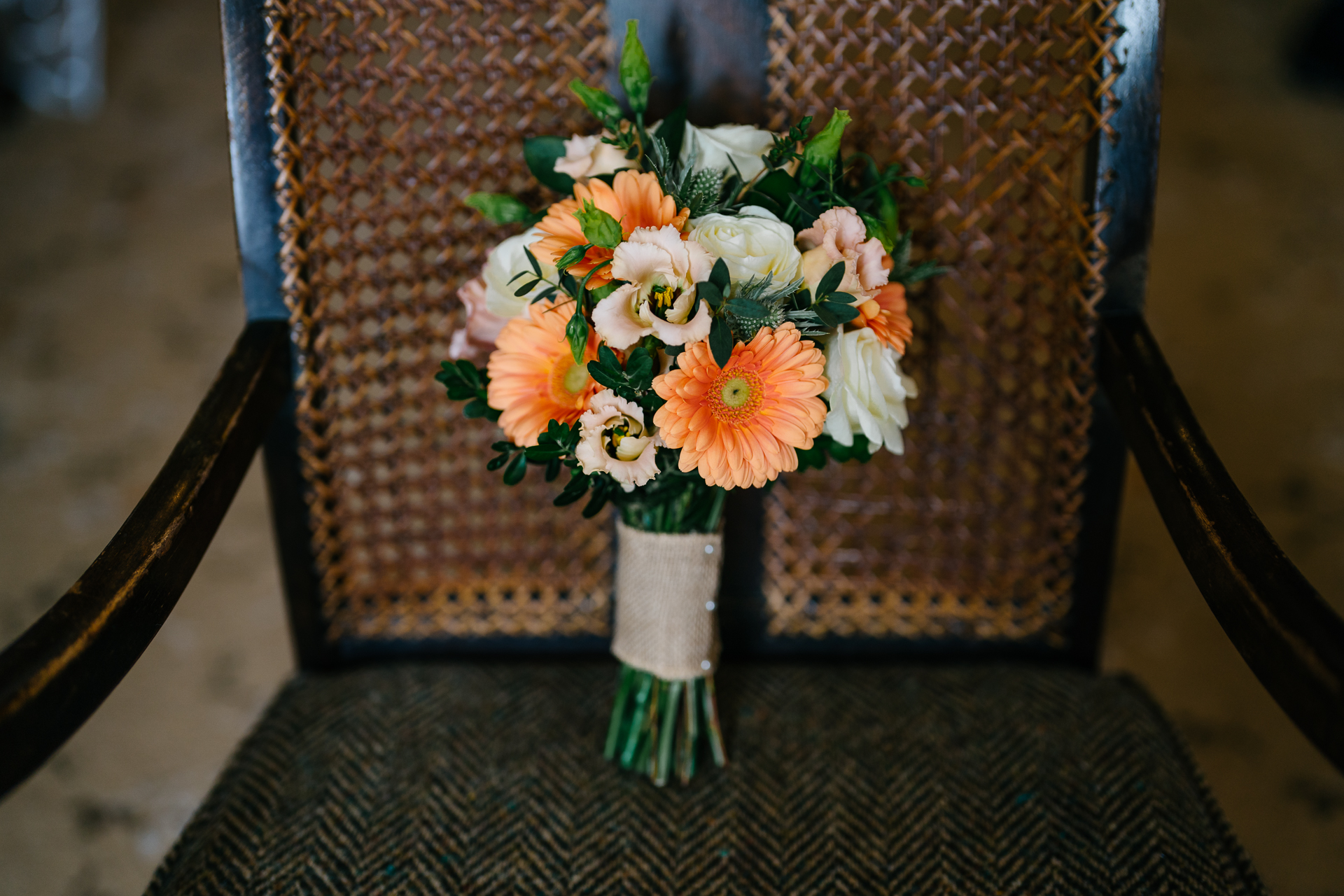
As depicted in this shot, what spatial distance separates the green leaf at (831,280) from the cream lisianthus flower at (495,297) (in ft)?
0.58

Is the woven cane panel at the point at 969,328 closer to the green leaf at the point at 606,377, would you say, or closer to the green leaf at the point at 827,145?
the green leaf at the point at 827,145

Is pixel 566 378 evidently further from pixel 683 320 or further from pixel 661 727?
pixel 661 727

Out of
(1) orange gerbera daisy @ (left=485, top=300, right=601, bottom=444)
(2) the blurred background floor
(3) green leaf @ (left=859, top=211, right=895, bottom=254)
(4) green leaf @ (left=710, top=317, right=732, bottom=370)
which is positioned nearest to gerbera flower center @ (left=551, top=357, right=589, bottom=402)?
(1) orange gerbera daisy @ (left=485, top=300, right=601, bottom=444)

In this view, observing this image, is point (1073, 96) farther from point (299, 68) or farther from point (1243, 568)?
point (299, 68)

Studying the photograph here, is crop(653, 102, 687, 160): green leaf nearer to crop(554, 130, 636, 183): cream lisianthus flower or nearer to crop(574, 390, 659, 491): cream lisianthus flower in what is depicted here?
crop(554, 130, 636, 183): cream lisianthus flower

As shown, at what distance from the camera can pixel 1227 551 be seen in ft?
1.78

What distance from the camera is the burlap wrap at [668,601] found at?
667 millimetres

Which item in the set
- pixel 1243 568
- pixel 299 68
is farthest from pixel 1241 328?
pixel 299 68

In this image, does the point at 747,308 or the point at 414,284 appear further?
the point at 414,284

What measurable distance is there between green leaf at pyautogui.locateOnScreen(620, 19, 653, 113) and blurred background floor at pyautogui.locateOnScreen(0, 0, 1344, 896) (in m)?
1.15

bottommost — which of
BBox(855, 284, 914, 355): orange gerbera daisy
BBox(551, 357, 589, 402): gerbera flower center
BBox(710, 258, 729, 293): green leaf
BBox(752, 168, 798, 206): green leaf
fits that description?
BBox(551, 357, 589, 402): gerbera flower center

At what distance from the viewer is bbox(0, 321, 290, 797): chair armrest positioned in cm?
47

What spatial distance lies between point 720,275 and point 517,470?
0.21 m

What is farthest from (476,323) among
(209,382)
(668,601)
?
(209,382)
